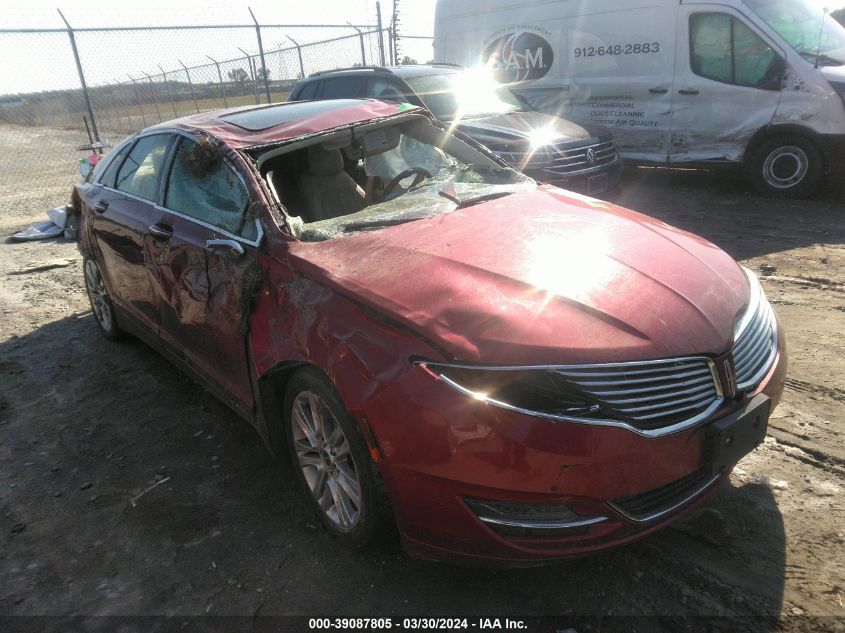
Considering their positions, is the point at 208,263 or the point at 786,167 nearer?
the point at 208,263

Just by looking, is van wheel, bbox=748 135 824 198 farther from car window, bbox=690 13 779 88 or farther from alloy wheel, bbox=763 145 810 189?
car window, bbox=690 13 779 88

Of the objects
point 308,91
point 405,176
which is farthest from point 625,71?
point 405,176

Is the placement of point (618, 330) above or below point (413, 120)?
below

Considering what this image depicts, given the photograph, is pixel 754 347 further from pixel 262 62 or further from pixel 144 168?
pixel 262 62

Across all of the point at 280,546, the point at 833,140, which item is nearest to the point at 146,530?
the point at 280,546

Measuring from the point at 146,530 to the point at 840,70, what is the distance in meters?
8.16

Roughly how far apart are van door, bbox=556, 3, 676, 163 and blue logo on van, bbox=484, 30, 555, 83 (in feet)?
0.96

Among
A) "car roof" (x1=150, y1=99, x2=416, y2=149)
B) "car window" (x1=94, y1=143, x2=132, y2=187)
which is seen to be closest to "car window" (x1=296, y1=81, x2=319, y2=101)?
"car window" (x1=94, y1=143, x2=132, y2=187)

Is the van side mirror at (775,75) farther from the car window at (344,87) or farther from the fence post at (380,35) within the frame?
the fence post at (380,35)

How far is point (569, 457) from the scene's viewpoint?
1840mm

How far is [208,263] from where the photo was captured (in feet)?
9.79

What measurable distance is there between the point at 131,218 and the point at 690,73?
718 centimetres

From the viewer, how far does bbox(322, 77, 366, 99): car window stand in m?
7.91

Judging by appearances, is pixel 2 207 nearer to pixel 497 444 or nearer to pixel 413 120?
pixel 413 120
